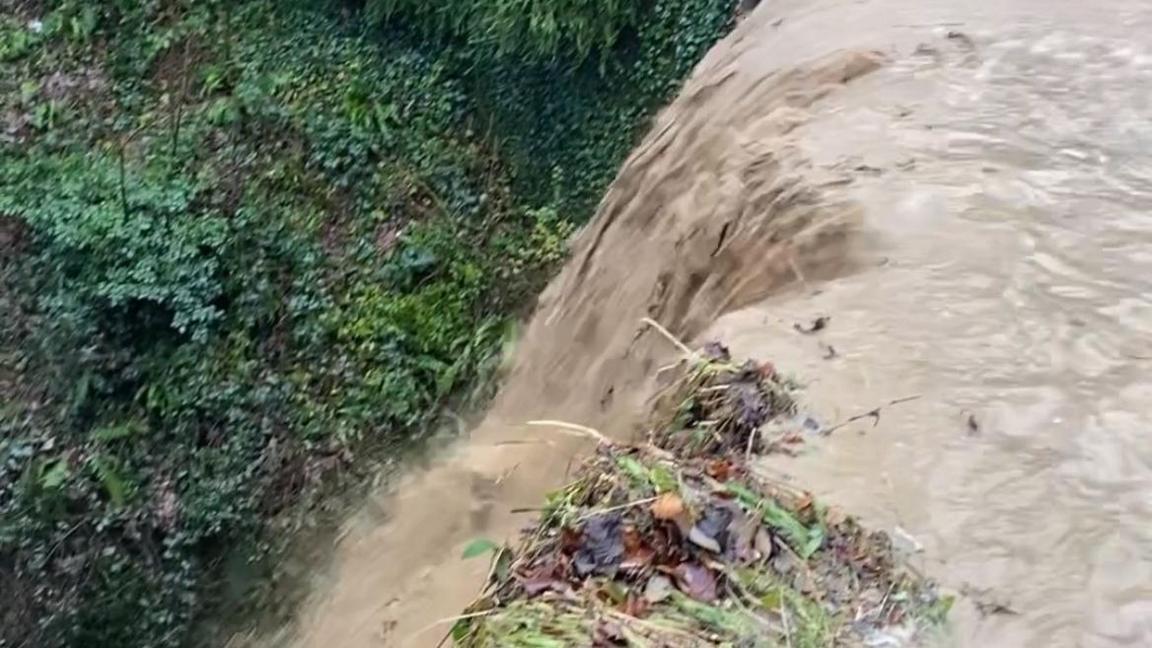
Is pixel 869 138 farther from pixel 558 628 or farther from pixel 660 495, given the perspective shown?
pixel 558 628

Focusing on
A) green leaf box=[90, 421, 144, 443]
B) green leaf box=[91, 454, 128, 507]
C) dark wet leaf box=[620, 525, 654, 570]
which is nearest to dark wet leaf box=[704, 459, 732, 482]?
dark wet leaf box=[620, 525, 654, 570]

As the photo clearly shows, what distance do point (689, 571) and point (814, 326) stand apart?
1146 mm

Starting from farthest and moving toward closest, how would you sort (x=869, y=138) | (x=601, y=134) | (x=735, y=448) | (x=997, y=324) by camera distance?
(x=601, y=134) → (x=869, y=138) → (x=997, y=324) → (x=735, y=448)

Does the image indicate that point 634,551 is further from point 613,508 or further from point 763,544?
point 763,544

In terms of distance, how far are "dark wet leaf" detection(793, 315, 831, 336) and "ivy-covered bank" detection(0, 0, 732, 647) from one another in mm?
3726

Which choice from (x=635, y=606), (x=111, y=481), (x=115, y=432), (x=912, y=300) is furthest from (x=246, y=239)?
(x=635, y=606)

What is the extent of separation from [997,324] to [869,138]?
107 cm

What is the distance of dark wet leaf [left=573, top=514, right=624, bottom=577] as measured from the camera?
211 centimetres

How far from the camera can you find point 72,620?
6.02m

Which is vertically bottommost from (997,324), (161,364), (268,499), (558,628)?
(268,499)

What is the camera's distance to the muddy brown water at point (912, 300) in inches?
95.0

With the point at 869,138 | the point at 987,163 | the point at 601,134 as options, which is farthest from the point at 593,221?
the point at 987,163

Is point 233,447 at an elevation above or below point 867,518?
below

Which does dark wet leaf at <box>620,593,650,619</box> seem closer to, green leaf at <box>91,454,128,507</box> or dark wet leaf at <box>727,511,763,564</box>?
dark wet leaf at <box>727,511,763,564</box>
